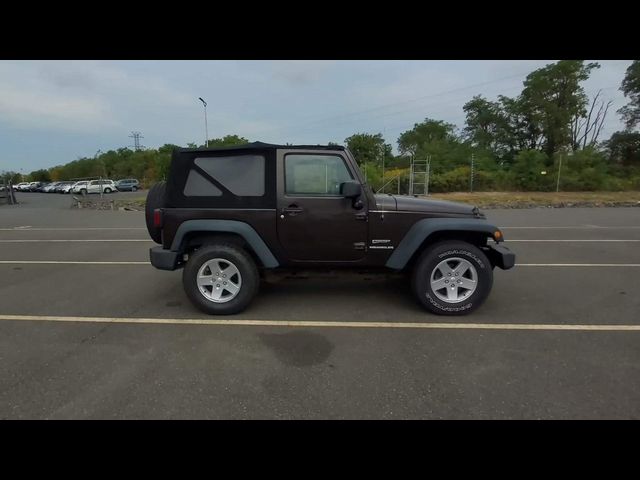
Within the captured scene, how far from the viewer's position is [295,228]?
153 inches

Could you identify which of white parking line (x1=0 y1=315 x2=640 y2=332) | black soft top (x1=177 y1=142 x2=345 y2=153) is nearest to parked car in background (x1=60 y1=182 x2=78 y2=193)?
white parking line (x1=0 y1=315 x2=640 y2=332)

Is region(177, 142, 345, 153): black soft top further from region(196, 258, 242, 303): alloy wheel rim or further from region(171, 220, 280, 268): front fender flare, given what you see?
region(196, 258, 242, 303): alloy wheel rim

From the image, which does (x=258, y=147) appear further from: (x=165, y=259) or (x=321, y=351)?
Answer: (x=321, y=351)

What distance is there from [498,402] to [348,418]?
1064 millimetres

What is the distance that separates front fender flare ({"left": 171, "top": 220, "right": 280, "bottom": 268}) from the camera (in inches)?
152

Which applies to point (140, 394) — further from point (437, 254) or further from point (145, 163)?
point (145, 163)

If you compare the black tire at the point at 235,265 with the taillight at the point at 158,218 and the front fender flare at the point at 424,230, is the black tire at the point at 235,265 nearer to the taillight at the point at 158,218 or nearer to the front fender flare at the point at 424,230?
the taillight at the point at 158,218

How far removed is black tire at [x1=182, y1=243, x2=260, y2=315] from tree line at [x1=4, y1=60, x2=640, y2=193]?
13.7 meters

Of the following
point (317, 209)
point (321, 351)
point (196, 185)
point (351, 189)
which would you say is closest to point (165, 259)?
point (196, 185)

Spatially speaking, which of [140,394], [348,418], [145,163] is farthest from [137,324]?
[145,163]

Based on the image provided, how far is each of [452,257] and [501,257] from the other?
0.63 meters

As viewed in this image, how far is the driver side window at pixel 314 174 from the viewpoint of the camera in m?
3.89

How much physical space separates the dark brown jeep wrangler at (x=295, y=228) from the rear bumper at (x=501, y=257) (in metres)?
0.01

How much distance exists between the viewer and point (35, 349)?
3.18 meters
